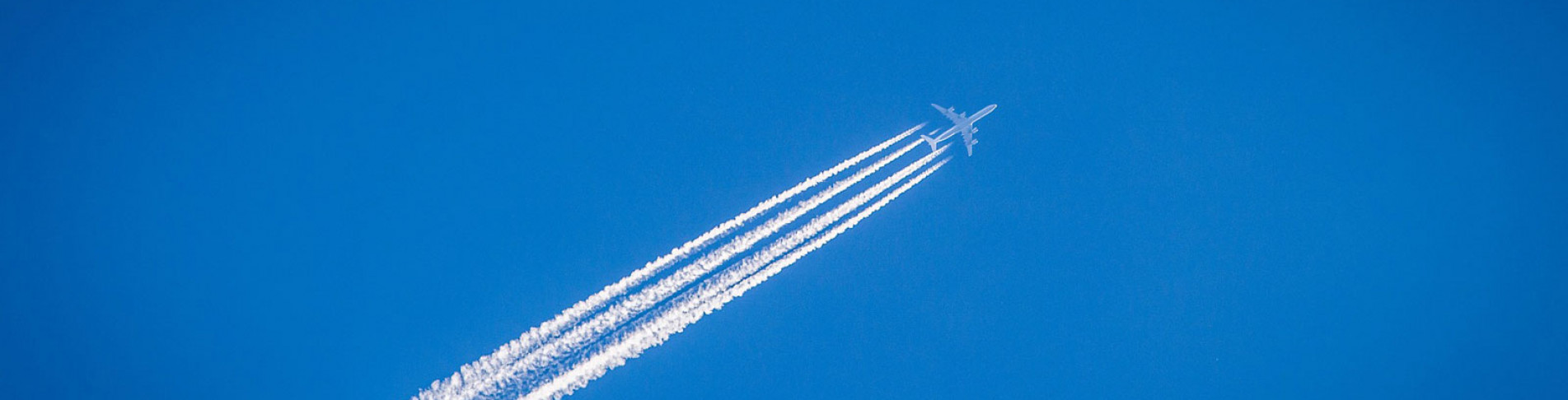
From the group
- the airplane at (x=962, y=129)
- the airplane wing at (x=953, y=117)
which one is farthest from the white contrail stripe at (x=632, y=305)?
the airplane wing at (x=953, y=117)

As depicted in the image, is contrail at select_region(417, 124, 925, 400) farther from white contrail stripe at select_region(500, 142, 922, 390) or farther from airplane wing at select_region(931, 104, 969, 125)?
airplane wing at select_region(931, 104, 969, 125)

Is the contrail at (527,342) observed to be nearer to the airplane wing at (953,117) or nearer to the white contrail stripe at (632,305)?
the white contrail stripe at (632,305)

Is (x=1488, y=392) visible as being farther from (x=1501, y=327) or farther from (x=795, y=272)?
(x=795, y=272)

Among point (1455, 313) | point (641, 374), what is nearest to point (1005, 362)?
point (641, 374)

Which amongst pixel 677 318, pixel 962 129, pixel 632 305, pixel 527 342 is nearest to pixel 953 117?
pixel 962 129

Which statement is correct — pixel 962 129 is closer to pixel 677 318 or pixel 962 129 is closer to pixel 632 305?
pixel 677 318

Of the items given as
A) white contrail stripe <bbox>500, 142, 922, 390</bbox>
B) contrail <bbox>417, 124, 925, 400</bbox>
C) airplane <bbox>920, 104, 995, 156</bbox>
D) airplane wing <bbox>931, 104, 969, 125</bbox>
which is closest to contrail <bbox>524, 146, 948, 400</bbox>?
white contrail stripe <bbox>500, 142, 922, 390</bbox>
